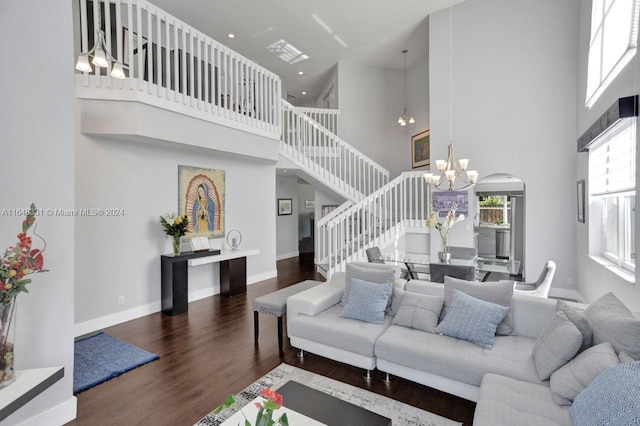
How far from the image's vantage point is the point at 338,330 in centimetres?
292

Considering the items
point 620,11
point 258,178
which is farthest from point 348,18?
point 620,11

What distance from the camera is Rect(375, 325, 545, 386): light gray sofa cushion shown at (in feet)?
7.34

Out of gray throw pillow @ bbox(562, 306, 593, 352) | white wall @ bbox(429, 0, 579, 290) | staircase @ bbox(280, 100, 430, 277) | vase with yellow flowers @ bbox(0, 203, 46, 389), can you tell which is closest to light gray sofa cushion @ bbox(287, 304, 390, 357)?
gray throw pillow @ bbox(562, 306, 593, 352)

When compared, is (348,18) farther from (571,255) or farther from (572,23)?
(571,255)

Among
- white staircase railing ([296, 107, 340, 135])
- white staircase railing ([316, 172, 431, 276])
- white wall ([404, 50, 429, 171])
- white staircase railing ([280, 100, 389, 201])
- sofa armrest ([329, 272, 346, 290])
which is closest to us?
sofa armrest ([329, 272, 346, 290])

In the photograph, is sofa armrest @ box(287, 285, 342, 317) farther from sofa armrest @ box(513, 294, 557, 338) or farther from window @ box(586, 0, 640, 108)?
window @ box(586, 0, 640, 108)

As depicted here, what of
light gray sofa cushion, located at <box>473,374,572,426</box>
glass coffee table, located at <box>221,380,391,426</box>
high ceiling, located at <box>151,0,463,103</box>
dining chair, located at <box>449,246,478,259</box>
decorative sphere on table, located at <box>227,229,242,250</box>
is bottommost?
glass coffee table, located at <box>221,380,391,426</box>

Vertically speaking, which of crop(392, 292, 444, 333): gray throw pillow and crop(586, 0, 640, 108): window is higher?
crop(586, 0, 640, 108): window

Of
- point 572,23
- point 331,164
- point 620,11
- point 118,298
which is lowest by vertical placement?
point 118,298

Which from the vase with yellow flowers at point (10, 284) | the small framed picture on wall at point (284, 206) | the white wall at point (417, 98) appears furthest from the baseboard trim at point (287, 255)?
the vase with yellow flowers at point (10, 284)

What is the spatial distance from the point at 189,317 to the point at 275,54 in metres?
6.34

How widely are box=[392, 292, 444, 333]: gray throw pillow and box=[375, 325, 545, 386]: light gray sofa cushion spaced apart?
0.07m

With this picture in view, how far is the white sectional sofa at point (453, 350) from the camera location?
1.81 m

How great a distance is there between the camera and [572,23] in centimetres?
516
